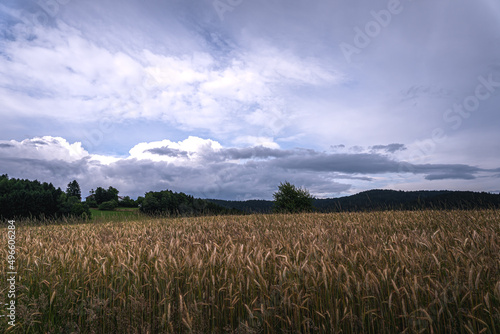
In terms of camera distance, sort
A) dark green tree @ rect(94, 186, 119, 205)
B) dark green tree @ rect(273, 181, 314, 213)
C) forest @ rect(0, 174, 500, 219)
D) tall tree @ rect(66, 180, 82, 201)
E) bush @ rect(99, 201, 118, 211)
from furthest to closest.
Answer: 1. tall tree @ rect(66, 180, 82, 201)
2. dark green tree @ rect(94, 186, 119, 205)
3. bush @ rect(99, 201, 118, 211)
4. dark green tree @ rect(273, 181, 314, 213)
5. forest @ rect(0, 174, 500, 219)

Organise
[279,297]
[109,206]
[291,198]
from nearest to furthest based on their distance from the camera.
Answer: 1. [279,297]
2. [291,198]
3. [109,206]

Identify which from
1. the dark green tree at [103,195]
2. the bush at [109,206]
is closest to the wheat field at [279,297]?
the bush at [109,206]

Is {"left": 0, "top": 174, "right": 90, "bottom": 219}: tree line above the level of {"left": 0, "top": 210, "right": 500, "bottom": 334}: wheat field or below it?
above

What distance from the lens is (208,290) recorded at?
14.4 ft

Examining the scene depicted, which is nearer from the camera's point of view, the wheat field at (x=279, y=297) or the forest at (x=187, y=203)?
the wheat field at (x=279, y=297)

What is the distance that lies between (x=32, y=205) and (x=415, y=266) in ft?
130

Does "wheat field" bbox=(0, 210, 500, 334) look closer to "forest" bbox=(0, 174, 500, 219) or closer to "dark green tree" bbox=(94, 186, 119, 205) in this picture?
"forest" bbox=(0, 174, 500, 219)

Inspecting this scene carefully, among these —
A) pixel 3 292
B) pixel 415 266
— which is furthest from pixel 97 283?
pixel 415 266

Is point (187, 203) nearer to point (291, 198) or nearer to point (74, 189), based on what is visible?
point (291, 198)

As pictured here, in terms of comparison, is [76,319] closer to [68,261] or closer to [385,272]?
[68,261]

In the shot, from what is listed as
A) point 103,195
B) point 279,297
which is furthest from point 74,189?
point 279,297

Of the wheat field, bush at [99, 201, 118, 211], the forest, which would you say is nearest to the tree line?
the forest

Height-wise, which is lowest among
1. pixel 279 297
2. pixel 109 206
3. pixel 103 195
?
pixel 279 297

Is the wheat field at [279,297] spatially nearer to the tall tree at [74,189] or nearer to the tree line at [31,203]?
the tree line at [31,203]
